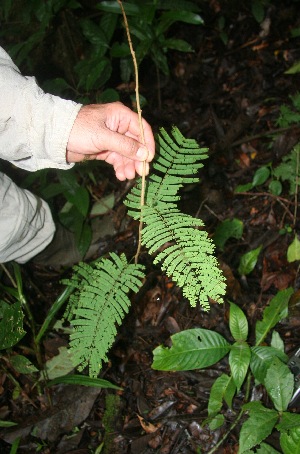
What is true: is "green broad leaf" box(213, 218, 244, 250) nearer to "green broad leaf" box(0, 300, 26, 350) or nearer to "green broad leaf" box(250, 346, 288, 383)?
"green broad leaf" box(250, 346, 288, 383)

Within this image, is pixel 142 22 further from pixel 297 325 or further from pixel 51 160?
pixel 297 325

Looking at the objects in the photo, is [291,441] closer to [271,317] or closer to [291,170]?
[271,317]

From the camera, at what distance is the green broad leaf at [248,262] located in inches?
117

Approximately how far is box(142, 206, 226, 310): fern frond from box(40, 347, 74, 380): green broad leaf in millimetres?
1678

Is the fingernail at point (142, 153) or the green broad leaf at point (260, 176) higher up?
the fingernail at point (142, 153)

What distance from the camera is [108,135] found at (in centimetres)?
171

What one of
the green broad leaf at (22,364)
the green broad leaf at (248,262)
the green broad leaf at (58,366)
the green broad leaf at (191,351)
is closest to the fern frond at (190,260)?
the green broad leaf at (191,351)

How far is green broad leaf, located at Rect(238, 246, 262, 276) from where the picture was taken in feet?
9.78

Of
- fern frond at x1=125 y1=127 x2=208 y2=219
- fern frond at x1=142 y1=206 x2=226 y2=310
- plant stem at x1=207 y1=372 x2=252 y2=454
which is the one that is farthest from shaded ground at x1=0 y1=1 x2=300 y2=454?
fern frond at x1=142 y1=206 x2=226 y2=310

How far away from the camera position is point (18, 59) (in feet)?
10.5

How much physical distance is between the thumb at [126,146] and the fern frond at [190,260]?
12.5 inches

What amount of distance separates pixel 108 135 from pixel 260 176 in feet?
6.87

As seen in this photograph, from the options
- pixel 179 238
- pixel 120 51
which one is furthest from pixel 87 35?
pixel 179 238

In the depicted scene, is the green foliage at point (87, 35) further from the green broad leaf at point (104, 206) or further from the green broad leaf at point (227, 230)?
the green broad leaf at point (227, 230)
